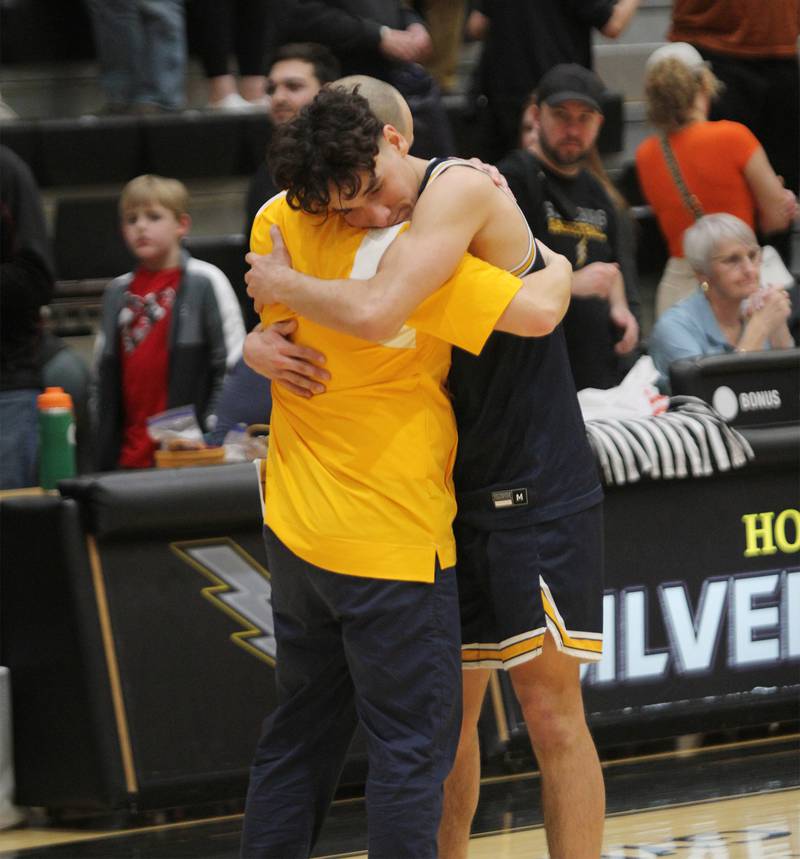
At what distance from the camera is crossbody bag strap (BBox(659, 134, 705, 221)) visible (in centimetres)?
668

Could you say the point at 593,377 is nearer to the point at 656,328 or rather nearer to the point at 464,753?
the point at 656,328

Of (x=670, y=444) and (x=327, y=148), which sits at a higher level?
(x=327, y=148)

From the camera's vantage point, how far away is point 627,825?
4289 millimetres

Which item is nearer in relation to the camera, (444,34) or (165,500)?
(165,500)

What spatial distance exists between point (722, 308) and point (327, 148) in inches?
119

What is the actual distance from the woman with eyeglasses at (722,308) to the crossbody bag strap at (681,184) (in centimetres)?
86

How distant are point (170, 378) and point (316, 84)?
117 centimetres

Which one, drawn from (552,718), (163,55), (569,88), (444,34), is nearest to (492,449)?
(552,718)

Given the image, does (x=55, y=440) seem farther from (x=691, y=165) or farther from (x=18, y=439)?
(x=691, y=165)

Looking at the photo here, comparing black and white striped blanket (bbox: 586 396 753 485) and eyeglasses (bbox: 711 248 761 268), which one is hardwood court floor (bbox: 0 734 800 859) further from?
eyeglasses (bbox: 711 248 761 268)

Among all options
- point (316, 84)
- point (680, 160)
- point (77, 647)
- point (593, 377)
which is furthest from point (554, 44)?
point (77, 647)

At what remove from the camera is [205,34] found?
7406 millimetres

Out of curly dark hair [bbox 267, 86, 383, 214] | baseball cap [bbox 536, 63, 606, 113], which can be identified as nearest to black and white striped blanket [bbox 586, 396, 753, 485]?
baseball cap [bbox 536, 63, 606, 113]

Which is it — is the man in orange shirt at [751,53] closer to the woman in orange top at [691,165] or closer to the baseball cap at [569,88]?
the woman in orange top at [691,165]
